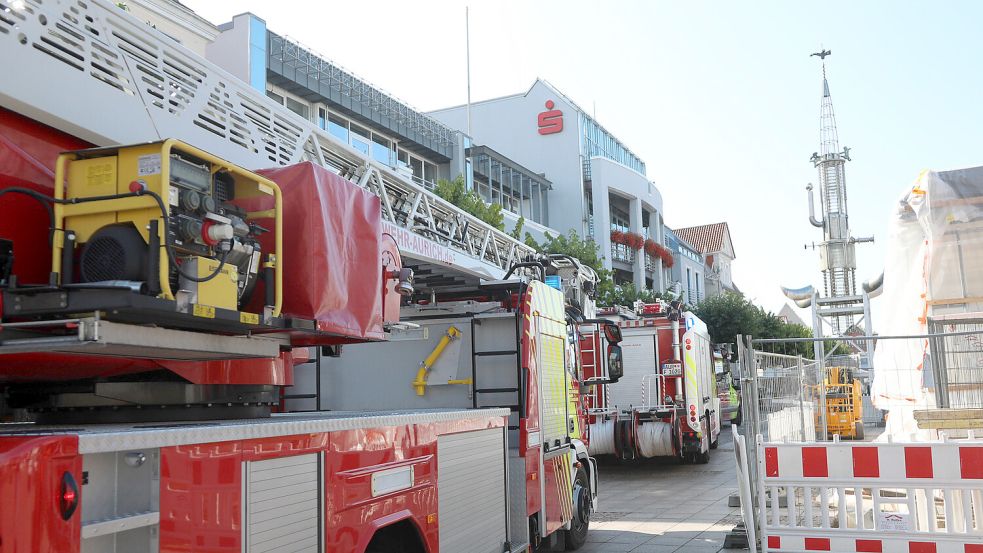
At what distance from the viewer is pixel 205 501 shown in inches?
125

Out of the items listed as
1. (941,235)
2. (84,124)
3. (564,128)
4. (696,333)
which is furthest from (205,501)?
(564,128)

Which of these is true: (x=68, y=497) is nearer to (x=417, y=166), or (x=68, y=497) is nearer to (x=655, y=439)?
(x=655, y=439)

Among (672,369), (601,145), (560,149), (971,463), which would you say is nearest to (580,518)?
(971,463)

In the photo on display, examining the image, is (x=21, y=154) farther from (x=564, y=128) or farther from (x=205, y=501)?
(x=564, y=128)

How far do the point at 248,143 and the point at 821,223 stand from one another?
192ft

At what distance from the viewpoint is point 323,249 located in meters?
4.38

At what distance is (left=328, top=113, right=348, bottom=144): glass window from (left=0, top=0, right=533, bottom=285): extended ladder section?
19.6 metres

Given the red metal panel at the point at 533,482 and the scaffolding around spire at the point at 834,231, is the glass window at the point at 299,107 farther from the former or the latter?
the scaffolding around spire at the point at 834,231

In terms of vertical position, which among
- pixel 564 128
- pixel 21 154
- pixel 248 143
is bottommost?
pixel 21 154

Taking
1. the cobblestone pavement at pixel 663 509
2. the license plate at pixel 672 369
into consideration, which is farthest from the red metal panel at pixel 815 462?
the license plate at pixel 672 369

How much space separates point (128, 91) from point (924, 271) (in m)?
9.54

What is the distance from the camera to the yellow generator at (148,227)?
3.39 metres

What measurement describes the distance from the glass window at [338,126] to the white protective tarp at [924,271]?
18.2 metres

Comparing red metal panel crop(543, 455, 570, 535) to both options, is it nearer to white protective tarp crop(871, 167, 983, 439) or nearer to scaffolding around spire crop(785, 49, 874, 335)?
white protective tarp crop(871, 167, 983, 439)
